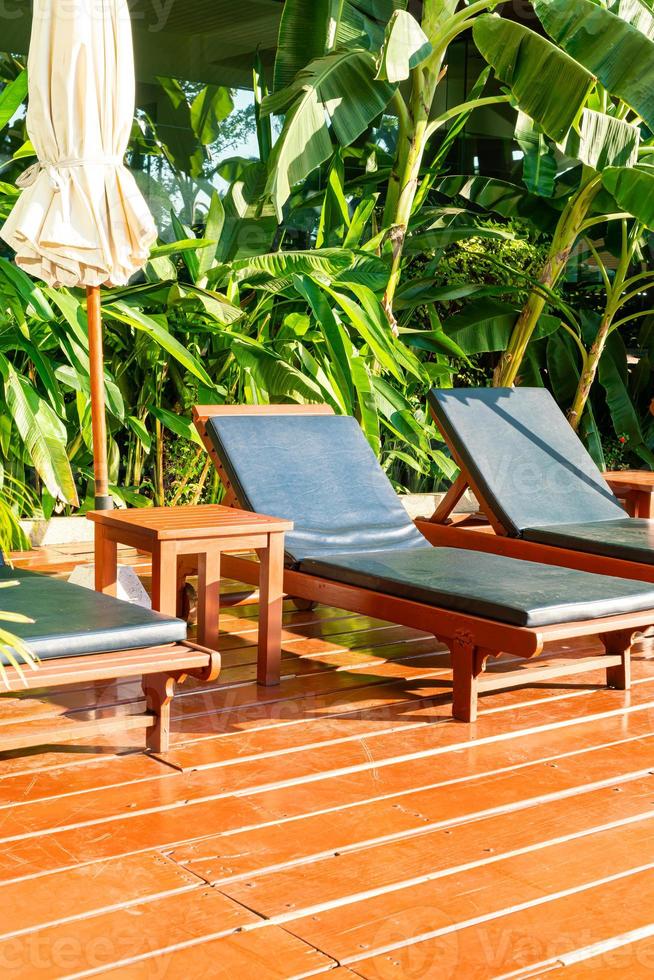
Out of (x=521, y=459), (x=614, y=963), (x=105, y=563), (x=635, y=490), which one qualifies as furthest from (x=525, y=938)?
(x=635, y=490)

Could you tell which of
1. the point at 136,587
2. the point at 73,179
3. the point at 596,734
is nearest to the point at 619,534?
the point at 596,734

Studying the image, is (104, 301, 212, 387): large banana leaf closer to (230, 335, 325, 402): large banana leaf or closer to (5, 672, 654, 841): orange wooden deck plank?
(230, 335, 325, 402): large banana leaf

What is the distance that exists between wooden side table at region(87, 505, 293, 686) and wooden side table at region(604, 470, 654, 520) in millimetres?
2074

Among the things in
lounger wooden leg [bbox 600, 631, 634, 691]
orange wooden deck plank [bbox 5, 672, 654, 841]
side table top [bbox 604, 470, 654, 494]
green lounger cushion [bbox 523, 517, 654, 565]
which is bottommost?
orange wooden deck plank [bbox 5, 672, 654, 841]

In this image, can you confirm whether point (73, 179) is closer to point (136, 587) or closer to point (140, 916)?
point (136, 587)

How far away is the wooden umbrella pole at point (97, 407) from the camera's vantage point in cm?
374

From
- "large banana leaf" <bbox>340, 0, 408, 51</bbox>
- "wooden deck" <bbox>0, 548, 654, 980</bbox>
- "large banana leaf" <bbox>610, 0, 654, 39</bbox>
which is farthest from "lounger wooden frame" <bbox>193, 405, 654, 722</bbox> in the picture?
"large banana leaf" <bbox>610, 0, 654, 39</bbox>

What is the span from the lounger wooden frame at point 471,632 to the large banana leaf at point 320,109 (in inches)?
90.9

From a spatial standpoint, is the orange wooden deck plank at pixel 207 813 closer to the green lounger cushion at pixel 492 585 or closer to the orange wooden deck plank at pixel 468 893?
the orange wooden deck plank at pixel 468 893

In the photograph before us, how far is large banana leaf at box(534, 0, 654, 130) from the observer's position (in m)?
5.17

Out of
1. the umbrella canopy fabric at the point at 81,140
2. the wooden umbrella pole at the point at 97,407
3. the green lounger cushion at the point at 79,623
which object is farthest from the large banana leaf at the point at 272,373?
the green lounger cushion at the point at 79,623

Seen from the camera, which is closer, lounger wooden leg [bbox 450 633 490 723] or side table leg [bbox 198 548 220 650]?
lounger wooden leg [bbox 450 633 490 723]

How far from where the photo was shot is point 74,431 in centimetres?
570

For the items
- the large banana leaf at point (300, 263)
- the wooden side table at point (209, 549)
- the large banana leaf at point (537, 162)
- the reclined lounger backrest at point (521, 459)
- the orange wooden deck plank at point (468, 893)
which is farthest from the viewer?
the large banana leaf at point (537, 162)
